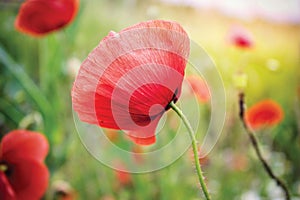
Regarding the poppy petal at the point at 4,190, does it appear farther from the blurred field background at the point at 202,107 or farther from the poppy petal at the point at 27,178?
the blurred field background at the point at 202,107

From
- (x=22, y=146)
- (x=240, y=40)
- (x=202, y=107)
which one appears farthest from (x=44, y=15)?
(x=202, y=107)

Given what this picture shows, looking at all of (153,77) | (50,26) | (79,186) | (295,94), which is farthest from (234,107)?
(153,77)

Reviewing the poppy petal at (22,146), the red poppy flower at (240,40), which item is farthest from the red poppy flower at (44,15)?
the red poppy flower at (240,40)

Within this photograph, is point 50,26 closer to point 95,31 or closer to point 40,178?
point 40,178

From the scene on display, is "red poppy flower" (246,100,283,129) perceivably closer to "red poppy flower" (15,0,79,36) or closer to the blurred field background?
the blurred field background

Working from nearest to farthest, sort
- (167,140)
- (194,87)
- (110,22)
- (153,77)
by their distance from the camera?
(153,77), (194,87), (167,140), (110,22)

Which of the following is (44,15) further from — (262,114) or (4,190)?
(262,114)

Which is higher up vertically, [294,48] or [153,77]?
[153,77]
